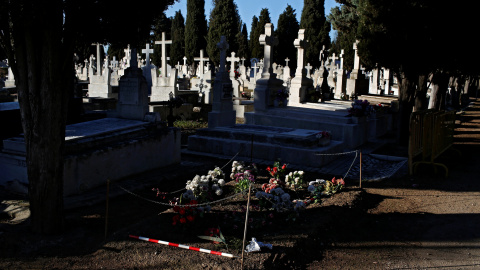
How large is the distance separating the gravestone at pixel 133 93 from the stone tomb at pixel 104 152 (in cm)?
25

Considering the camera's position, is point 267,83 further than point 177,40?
No

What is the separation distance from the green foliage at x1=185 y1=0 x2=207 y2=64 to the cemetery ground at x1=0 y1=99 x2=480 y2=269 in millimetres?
43713

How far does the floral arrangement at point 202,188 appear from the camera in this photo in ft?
19.9

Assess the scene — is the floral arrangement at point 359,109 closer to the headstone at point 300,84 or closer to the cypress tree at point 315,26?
the headstone at point 300,84

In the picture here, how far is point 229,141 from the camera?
10.6m

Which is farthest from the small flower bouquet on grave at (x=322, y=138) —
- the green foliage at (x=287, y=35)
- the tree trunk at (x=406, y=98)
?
the green foliage at (x=287, y=35)

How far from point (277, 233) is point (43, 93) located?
3089mm

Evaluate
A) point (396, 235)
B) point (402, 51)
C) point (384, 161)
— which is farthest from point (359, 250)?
point (402, 51)

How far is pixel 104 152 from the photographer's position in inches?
294

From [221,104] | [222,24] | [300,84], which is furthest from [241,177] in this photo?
[222,24]

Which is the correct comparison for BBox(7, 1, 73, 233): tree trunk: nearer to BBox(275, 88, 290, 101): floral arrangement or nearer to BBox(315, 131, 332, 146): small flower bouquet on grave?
BBox(315, 131, 332, 146): small flower bouquet on grave

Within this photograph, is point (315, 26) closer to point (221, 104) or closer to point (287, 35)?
point (287, 35)

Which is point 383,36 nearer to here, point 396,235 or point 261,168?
point 261,168

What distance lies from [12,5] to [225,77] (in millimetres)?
8390
